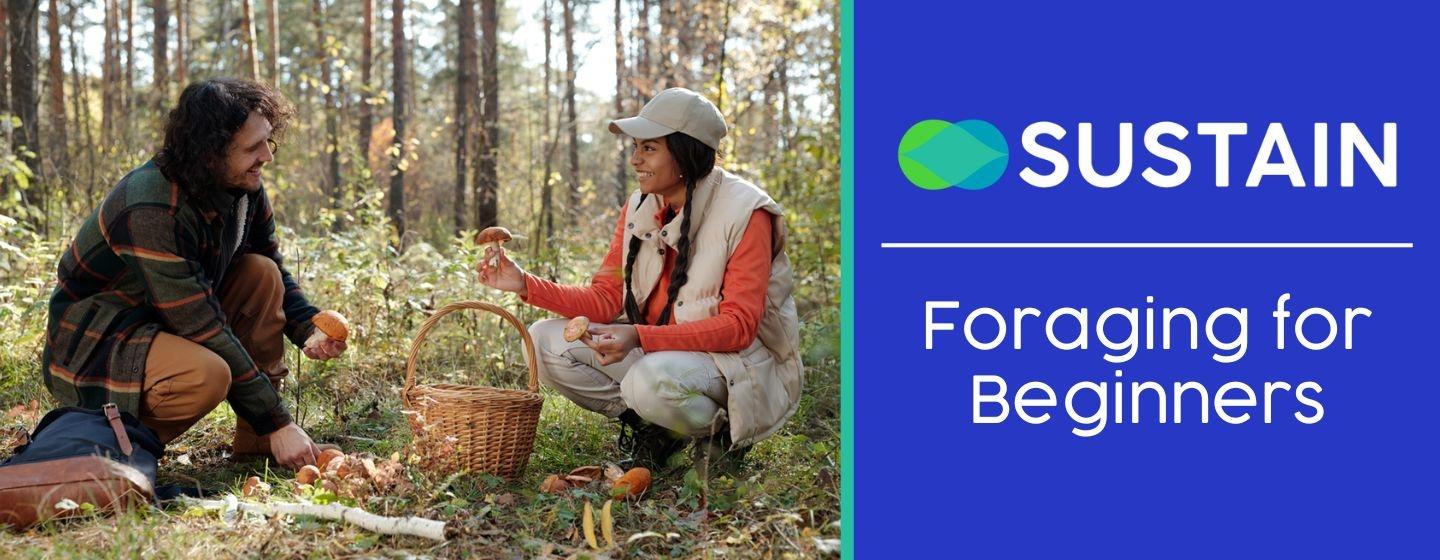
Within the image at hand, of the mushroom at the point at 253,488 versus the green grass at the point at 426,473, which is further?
the mushroom at the point at 253,488

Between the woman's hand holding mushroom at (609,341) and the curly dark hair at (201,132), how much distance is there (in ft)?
3.87

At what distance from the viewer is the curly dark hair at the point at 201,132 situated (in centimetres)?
323

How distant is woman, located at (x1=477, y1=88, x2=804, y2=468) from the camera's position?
3.17 m

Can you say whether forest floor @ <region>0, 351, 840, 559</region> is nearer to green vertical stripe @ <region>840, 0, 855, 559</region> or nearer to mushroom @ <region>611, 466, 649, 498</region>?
mushroom @ <region>611, 466, 649, 498</region>

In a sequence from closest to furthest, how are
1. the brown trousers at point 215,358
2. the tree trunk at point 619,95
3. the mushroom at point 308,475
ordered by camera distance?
the mushroom at point 308,475
the brown trousers at point 215,358
the tree trunk at point 619,95

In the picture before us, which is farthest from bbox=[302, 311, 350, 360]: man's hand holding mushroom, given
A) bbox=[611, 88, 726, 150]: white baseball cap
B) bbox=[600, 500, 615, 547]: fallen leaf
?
bbox=[600, 500, 615, 547]: fallen leaf

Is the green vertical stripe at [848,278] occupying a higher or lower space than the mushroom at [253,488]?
higher
